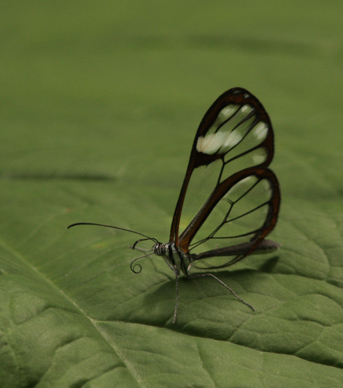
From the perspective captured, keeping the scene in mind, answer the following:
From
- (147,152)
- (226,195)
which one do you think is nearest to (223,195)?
(226,195)

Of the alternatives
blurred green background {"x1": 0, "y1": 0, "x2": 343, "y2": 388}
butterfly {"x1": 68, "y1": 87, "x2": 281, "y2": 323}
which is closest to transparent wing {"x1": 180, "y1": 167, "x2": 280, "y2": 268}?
butterfly {"x1": 68, "y1": 87, "x2": 281, "y2": 323}

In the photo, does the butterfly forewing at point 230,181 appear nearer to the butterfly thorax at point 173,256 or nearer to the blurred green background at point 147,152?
the butterfly thorax at point 173,256

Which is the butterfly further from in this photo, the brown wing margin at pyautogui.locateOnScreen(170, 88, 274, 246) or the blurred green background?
the blurred green background

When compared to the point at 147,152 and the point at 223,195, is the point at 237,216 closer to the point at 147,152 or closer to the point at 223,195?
the point at 223,195

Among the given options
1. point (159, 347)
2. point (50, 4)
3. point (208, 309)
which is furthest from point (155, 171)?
point (50, 4)

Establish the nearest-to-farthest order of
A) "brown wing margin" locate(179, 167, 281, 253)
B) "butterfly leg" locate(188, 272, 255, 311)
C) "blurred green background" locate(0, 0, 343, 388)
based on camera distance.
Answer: "blurred green background" locate(0, 0, 343, 388), "butterfly leg" locate(188, 272, 255, 311), "brown wing margin" locate(179, 167, 281, 253)

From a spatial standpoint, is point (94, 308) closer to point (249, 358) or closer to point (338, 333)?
point (249, 358)

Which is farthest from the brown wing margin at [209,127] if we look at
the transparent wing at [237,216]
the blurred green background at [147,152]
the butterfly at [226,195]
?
the blurred green background at [147,152]
